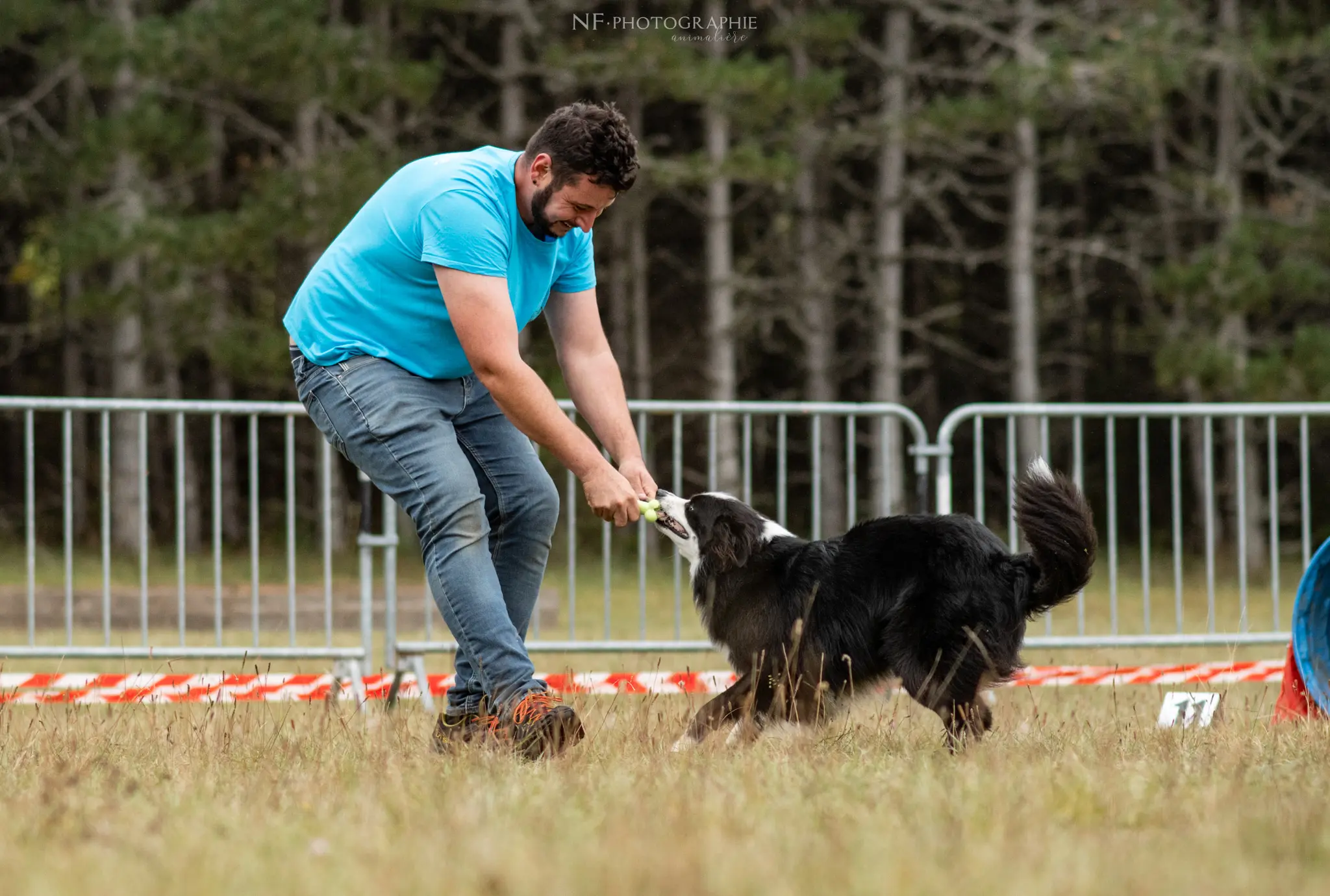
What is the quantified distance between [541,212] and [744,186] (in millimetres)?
16100

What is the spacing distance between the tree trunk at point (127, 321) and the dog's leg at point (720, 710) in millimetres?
10543

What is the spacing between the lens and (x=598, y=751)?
3691 mm

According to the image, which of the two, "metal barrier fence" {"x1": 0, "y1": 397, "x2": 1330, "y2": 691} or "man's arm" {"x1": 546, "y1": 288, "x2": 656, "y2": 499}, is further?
"metal barrier fence" {"x1": 0, "y1": 397, "x2": 1330, "y2": 691}

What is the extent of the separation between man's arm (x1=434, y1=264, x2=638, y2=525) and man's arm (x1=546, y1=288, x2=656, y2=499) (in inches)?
17.3

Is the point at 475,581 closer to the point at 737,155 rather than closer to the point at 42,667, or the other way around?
the point at 42,667

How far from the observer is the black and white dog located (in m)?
4.14

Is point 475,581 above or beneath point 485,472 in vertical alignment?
beneath

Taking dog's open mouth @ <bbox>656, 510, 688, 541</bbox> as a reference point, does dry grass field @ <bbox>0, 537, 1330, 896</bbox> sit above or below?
below

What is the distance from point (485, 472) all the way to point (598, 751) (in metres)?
0.90

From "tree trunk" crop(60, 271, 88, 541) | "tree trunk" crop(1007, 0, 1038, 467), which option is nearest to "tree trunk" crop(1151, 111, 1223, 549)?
"tree trunk" crop(1007, 0, 1038, 467)

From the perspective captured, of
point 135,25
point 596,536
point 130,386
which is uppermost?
point 135,25

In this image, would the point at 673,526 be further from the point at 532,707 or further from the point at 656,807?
the point at 656,807

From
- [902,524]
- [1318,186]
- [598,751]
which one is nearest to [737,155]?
[1318,186]

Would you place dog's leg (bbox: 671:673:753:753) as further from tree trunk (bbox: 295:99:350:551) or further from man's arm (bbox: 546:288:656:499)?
tree trunk (bbox: 295:99:350:551)
